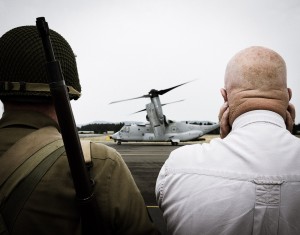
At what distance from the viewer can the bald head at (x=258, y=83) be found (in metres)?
1.38

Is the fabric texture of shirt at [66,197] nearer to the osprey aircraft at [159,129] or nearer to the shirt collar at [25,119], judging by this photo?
the shirt collar at [25,119]

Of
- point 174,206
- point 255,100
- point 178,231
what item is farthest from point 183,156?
point 255,100

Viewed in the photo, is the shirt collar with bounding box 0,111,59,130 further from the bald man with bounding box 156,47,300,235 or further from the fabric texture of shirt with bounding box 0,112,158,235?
the bald man with bounding box 156,47,300,235

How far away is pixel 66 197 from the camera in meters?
1.19

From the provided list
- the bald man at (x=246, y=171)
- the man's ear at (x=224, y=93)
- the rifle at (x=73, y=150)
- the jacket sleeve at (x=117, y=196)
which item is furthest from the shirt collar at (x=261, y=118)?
the rifle at (x=73, y=150)

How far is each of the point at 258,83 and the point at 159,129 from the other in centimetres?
2506

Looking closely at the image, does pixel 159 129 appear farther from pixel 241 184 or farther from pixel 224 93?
pixel 241 184

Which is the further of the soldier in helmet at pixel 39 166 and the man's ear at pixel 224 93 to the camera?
the man's ear at pixel 224 93

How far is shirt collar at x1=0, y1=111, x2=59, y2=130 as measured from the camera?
135 centimetres

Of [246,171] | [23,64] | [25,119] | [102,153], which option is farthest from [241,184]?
[23,64]

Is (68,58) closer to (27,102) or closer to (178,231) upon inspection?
(27,102)

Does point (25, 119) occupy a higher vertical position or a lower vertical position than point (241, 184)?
higher

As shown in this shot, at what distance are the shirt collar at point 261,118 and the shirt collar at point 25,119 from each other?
1.07 m

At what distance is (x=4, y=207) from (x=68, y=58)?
3.08 feet
